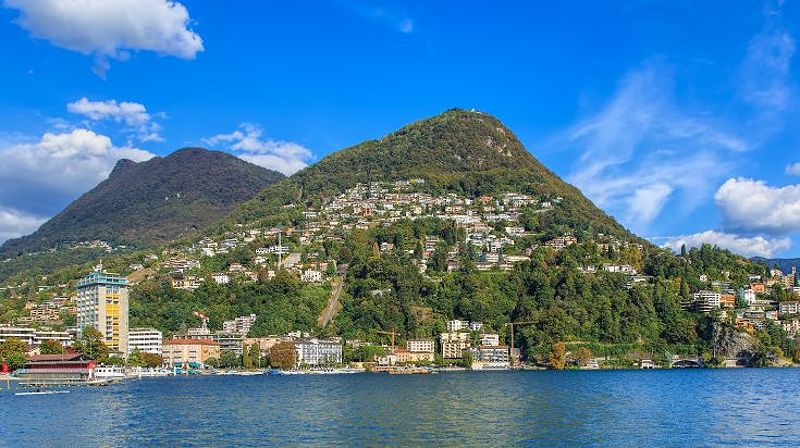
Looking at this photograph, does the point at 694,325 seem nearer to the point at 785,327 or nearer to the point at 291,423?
the point at 785,327

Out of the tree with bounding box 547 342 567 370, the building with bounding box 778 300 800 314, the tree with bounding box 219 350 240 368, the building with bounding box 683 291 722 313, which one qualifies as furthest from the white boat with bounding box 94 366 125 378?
the building with bounding box 778 300 800 314

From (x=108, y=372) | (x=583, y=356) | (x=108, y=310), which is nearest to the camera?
(x=108, y=372)

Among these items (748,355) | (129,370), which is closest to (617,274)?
(748,355)

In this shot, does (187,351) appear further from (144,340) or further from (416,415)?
(416,415)

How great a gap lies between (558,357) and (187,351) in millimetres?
50750

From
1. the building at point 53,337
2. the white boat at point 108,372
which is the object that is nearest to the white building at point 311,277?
the building at point 53,337

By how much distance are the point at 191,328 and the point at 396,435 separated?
9130 centimetres

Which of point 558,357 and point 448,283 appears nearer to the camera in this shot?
point 558,357

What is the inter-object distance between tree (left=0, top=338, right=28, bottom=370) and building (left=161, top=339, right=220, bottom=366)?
19.2m

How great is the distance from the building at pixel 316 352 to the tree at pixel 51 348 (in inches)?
1162

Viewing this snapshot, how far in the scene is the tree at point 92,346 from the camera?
10681cm

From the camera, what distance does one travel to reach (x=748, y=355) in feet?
409

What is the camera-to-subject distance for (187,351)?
122 meters

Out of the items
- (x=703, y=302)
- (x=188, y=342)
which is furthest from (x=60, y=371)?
(x=703, y=302)
